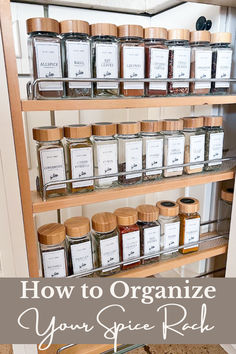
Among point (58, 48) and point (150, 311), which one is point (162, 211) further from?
point (58, 48)

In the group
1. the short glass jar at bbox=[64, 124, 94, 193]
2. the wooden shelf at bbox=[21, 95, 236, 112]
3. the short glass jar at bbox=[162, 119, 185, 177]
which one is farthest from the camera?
the short glass jar at bbox=[162, 119, 185, 177]

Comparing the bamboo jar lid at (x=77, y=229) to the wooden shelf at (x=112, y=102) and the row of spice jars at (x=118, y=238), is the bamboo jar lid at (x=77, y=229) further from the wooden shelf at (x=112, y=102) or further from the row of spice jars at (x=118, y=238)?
the wooden shelf at (x=112, y=102)

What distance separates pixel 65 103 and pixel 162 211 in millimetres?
432

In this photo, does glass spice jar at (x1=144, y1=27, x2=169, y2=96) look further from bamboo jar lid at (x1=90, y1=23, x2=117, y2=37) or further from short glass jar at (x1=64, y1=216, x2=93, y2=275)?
short glass jar at (x1=64, y1=216, x2=93, y2=275)

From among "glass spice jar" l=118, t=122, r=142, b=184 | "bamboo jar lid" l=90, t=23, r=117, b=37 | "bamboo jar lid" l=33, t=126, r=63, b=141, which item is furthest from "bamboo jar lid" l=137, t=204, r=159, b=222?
"bamboo jar lid" l=90, t=23, r=117, b=37

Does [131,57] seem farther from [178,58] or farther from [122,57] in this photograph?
[178,58]

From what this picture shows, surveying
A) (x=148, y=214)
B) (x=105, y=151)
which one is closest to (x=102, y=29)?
(x=105, y=151)

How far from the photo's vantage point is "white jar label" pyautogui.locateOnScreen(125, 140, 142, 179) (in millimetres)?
699

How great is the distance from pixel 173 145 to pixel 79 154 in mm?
264

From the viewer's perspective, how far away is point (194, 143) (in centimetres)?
77

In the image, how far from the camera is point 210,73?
29.3 inches

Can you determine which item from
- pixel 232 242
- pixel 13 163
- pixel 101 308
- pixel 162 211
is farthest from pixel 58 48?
pixel 232 242

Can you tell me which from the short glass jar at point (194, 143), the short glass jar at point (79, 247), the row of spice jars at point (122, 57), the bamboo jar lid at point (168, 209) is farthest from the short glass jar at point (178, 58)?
the short glass jar at point (79, 247)

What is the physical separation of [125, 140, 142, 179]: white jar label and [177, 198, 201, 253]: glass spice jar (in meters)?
0.22
